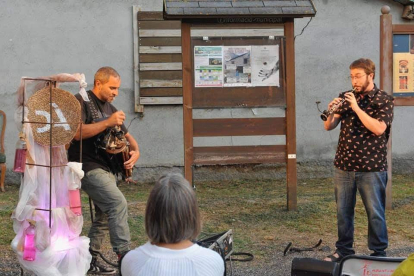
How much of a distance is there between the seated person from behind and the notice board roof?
15.9 ft

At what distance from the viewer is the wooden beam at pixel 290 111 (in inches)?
329

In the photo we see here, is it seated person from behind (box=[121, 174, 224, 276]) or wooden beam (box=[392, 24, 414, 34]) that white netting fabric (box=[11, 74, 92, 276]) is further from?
wooden beam (box=[392, 24, 414, 34])

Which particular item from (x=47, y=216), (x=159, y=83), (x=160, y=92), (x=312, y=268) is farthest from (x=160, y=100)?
(x=312, y=268)

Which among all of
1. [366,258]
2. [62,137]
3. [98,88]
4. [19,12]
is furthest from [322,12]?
[366,258]

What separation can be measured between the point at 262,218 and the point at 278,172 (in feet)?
9.93

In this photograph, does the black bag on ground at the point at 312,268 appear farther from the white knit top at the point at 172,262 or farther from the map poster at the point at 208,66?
the map poster at the point at 208,66

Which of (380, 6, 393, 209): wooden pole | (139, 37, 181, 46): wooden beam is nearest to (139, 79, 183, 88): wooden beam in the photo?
(139, 37, 181, 46): wooden beam

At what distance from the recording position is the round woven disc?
5.30 m

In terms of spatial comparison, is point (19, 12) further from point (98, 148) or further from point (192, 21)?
point (98, 148)

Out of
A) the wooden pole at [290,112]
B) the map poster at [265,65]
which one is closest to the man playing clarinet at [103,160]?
the map poster at [265,65]

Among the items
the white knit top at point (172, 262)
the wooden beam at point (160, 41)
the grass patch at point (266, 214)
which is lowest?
the grass patch at point (266, 214)

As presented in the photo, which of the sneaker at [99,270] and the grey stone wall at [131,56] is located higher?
the grey stone wall at [131,56]

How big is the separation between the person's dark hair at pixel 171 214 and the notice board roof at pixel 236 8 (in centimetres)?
483

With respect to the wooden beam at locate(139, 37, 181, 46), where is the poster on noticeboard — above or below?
below
